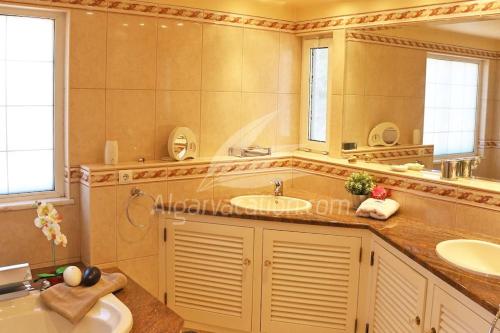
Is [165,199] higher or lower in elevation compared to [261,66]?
lower

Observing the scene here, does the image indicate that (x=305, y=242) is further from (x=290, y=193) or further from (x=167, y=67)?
(x=167, y=67)

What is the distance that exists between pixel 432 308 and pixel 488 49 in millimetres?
1516

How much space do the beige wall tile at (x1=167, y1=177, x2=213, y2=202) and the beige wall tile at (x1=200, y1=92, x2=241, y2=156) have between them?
0.28 m

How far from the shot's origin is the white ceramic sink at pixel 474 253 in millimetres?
2432

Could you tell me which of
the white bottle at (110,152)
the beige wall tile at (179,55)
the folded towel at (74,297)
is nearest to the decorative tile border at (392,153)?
the beige wall tile at (179,55)

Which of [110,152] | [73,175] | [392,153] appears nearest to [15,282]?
[73,175]

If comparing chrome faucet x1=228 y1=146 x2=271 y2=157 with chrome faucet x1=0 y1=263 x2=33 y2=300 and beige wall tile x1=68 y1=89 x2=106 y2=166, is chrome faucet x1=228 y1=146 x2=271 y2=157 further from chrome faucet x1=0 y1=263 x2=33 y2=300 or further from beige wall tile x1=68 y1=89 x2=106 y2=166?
chrome faucet x1=0 y1=263 x2=33 y2=300

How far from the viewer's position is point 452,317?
213cm

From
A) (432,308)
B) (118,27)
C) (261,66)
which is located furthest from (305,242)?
(118,27)

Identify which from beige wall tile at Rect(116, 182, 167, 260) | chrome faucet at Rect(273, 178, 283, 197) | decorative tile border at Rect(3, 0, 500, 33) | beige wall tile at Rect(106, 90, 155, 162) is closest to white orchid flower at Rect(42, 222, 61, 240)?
beige wall tile at Rect(116, 182, 167, 260)

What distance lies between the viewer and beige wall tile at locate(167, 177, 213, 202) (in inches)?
130

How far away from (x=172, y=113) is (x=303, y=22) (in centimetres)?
126

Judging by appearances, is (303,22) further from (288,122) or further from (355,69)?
(288,122)

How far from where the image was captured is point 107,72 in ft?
10.3
